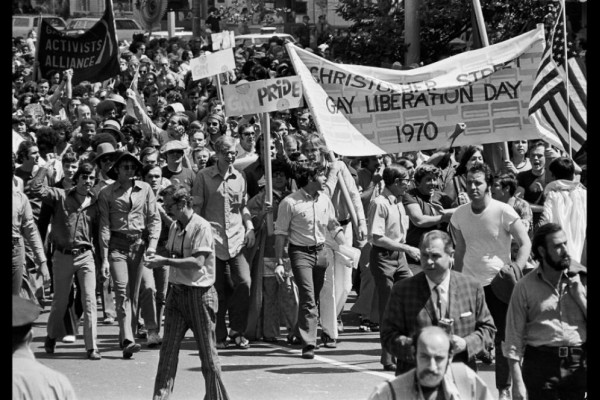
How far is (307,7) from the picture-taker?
6228cm

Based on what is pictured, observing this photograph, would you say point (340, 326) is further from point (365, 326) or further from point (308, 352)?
point (308, 352)

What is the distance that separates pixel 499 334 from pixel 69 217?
13.9 ft

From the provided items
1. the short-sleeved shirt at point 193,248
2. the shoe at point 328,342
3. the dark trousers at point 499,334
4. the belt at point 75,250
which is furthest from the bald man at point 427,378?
the belt at point 75,250

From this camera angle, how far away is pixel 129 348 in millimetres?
12695

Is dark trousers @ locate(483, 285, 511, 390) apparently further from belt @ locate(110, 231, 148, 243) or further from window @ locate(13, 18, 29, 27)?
window @ locate(13, 18, 29, 27)

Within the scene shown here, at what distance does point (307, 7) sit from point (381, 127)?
4903cm

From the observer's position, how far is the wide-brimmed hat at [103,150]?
47.0 feet

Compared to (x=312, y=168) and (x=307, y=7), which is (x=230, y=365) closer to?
(x=312, y=168)

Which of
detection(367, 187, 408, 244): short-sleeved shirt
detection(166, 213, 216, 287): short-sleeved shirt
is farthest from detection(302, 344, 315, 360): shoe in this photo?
detection(166, 213, 216, 287): short-sleeved shirt

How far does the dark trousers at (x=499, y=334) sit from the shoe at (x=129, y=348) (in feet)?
10.9

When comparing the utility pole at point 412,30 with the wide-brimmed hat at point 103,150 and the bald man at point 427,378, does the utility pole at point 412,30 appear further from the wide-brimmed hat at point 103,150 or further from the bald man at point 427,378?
the bald man at point 427,378

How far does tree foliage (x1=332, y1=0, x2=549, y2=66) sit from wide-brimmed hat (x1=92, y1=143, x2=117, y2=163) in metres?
9.83

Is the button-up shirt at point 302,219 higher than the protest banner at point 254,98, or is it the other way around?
the protest banner at point 254,98

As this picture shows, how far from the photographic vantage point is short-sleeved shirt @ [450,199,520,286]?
435 inches
